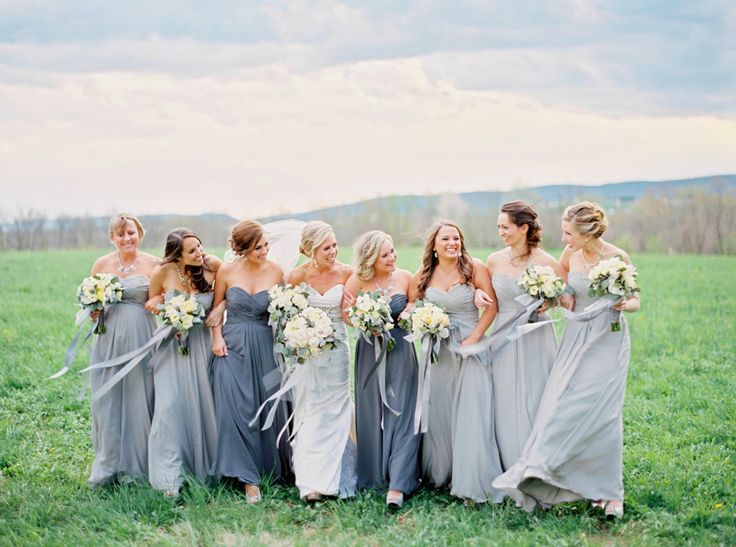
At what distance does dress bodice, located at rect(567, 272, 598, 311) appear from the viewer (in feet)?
24.0

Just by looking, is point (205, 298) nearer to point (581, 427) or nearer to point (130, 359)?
point (130, 359)

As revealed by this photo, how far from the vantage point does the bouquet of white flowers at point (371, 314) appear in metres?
7.35

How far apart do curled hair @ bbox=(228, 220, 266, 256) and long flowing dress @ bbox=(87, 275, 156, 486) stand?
1.05 meters

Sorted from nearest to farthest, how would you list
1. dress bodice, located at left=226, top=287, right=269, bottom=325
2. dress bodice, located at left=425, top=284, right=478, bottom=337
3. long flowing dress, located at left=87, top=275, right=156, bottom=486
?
dress bodice, located at left=425, top=284, right=478, bottom=337 < dress bodice, located at left=226, top=287, right=269, bottom=325 < long flowing dress, located at left=87, top=275, right=156, bottom=486

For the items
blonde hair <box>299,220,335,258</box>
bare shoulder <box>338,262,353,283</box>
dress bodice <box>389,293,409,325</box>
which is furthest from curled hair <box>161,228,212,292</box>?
dress bodice <box>389,293,409,325</box>

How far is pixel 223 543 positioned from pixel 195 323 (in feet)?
7.28

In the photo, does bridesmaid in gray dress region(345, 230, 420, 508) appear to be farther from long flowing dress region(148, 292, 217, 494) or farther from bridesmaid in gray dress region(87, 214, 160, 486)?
bridesmaid in gray dress region(87, 214, 160, 486)

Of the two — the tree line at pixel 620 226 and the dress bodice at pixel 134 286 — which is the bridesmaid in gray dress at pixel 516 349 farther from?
the tree line at pixel 620 226

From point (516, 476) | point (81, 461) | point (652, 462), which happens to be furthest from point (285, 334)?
point (652, 462)

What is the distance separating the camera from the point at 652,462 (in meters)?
8.62

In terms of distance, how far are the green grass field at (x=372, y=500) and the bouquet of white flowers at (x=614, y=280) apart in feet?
5.77

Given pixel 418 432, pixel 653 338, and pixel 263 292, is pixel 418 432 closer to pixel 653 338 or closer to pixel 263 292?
pixel 263 292

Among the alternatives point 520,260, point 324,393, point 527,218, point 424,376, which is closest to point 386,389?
point 424,376

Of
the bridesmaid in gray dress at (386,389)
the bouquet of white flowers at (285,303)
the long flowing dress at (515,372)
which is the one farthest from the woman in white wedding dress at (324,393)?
the long flowing dress at (515,372)
